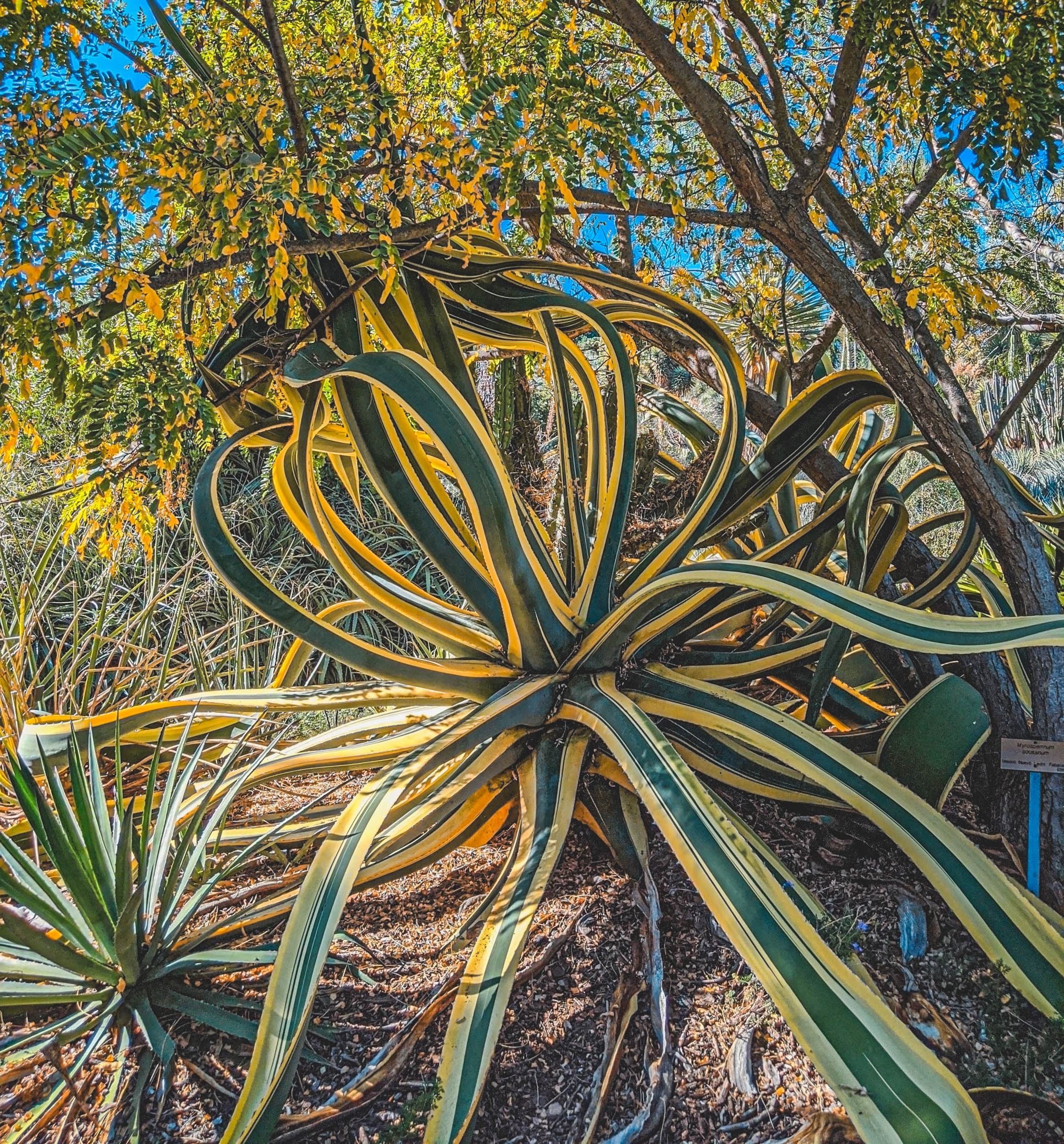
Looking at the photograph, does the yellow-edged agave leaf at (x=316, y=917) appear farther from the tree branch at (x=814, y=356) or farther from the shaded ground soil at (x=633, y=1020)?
the tree branch at (x=814, y=356)

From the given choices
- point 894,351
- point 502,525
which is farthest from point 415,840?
point 894,351

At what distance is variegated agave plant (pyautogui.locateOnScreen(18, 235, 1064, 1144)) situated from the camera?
0.98 m

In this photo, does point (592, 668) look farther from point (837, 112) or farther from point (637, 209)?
point (837, 112)

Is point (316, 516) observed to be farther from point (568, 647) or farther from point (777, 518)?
point (777, 518)

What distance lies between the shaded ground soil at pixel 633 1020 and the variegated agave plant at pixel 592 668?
0.10 metres

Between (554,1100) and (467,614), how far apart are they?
106 centimetres

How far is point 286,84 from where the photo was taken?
138cm

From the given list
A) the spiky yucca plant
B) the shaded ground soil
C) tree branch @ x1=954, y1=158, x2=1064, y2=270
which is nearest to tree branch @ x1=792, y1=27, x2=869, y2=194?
the shaded ground soil

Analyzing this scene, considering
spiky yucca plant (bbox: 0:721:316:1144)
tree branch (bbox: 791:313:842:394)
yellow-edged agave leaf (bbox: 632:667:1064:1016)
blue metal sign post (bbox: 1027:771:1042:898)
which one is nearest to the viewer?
yellow-edged agave leaf (bbox: 632:667:1064:1016)

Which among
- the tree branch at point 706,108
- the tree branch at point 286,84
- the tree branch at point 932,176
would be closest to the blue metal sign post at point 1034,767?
the tree branch at point 706,108

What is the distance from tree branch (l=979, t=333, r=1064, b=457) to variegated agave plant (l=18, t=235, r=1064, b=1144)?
191 mm

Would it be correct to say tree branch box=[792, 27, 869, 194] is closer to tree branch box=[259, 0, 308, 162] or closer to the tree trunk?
the tree trunk

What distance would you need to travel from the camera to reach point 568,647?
1.60 meters

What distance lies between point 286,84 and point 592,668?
1173 mm
